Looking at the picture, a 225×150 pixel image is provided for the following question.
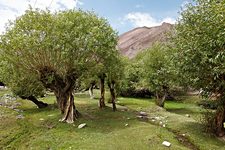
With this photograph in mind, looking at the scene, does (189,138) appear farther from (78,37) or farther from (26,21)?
(26,21)

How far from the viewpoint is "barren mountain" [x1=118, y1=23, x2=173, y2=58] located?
154 metres

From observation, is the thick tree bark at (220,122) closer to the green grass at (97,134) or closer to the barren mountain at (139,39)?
the green grass at (97,134)

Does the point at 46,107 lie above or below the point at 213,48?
below

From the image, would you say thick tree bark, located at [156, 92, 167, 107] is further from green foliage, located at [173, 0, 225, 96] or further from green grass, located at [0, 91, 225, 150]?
green foliage, located at [173, 0, 225, 96]

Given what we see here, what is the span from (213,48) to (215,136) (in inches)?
420

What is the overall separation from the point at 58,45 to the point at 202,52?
54.7ft

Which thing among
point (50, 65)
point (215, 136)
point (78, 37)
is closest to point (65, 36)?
point (78, 37)

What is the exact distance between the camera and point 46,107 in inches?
2090

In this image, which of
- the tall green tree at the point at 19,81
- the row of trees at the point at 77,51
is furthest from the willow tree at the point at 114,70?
the tall green tree at the point at 19,81

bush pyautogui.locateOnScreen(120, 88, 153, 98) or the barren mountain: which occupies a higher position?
the barren mountain

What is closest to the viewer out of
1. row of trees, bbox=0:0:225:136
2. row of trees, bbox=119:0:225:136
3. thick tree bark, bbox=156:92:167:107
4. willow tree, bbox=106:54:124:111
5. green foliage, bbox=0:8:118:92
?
row of trees, bbox=119:0:225:136

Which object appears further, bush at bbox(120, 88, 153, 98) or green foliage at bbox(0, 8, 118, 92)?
bush at bbox(120, 88, 153, 98)

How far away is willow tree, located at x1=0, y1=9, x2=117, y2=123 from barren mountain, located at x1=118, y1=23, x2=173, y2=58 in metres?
111

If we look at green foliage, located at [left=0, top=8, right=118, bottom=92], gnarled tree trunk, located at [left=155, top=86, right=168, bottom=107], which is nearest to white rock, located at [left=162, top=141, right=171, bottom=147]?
green foliage, located at [left=0, top=8, right=118, bottom=92]
